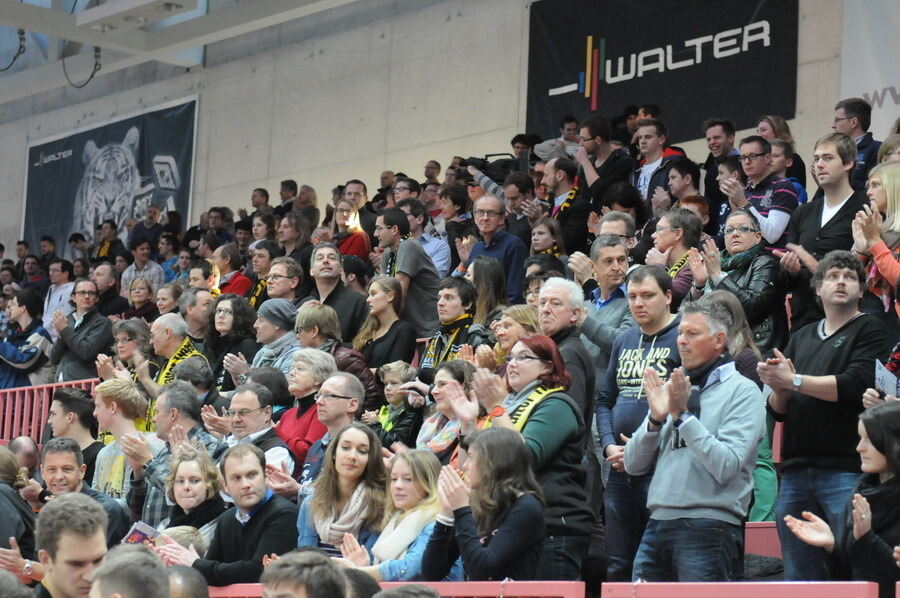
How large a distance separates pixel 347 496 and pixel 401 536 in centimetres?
44

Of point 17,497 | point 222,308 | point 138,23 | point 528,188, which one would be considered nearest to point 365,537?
point 17,497

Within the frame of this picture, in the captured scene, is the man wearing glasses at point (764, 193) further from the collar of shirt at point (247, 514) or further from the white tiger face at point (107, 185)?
the white tiger face at point (107, 185)

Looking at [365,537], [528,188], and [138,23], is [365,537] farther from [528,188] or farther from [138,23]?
[138,23]

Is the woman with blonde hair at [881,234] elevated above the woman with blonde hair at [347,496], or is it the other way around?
the woman with blonde hair at [881,234]

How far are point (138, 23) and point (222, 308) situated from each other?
650 centimetres

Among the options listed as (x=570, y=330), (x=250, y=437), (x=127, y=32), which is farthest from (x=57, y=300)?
(x=570, y=330)

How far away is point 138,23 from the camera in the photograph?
1378 cm

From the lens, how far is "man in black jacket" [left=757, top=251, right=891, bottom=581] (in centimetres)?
450

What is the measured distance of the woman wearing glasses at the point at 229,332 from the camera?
827 centimetres

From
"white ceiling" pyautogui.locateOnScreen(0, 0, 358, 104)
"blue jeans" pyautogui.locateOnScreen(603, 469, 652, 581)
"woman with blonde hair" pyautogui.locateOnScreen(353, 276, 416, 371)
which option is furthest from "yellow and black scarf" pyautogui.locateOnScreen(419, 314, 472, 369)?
"white ceiling" pyautogui.locateOnScreen(0, 0, 358, 104)

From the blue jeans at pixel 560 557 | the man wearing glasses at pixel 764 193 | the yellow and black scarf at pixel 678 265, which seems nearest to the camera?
the blue jeans at pixel 560 557

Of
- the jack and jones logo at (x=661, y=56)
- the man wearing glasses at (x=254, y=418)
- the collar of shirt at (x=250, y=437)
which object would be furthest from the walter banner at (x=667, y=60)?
the collar of shirt at (x=250, y=437)

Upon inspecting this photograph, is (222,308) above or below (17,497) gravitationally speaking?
above

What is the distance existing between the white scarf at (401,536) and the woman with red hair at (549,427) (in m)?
0.44
